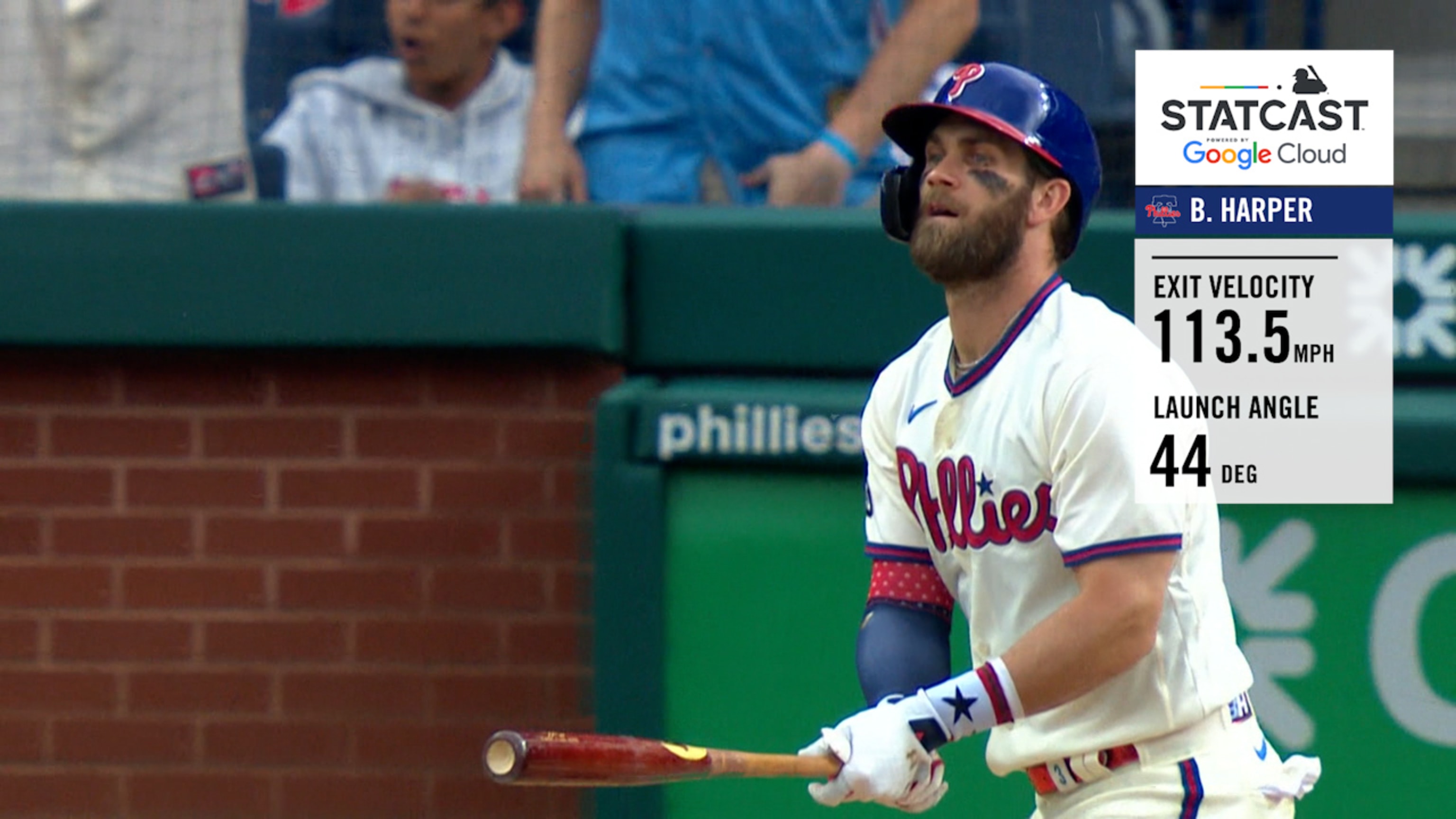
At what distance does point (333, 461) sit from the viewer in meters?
4.82

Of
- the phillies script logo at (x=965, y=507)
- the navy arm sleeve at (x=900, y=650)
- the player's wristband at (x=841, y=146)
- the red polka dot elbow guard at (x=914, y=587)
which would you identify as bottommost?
the navy arm sleeve at (x=900, y=650)

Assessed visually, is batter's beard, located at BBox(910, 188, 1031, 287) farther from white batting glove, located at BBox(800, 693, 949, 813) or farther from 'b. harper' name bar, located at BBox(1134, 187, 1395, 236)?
'b. harper' name bar, located at BBox(1134, 187, 1395, 236)

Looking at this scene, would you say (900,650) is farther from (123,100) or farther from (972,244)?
(123,100)

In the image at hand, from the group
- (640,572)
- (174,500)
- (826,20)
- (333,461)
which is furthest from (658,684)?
(826,20)

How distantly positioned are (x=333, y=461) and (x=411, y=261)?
1.67ft

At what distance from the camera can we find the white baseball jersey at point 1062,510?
9.11 feet

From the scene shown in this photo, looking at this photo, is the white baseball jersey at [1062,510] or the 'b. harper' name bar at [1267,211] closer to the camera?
the white baseball jersey at [1062,510]

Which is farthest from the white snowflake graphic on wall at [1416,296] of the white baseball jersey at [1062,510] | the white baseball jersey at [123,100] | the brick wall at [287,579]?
the white baseball jersey at [123,100]

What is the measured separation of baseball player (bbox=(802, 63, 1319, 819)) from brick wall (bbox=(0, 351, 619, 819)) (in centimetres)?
187

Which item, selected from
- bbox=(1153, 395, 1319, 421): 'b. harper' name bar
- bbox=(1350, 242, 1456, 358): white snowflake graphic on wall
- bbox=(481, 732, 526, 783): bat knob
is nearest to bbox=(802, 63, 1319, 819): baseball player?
bbox=(481, 732, 526, 783): bat knob

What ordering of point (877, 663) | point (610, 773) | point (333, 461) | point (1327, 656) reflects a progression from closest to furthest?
point (610, 773), point (877, 663), point (1327, 656), point (333, 461)

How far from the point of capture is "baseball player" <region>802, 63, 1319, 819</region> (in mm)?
2768

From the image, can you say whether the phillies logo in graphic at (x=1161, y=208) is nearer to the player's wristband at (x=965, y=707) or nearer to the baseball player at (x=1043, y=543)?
the baseball player at (x=1043, y=543)

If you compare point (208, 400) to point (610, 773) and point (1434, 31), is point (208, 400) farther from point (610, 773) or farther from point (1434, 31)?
point (1434, 31)
